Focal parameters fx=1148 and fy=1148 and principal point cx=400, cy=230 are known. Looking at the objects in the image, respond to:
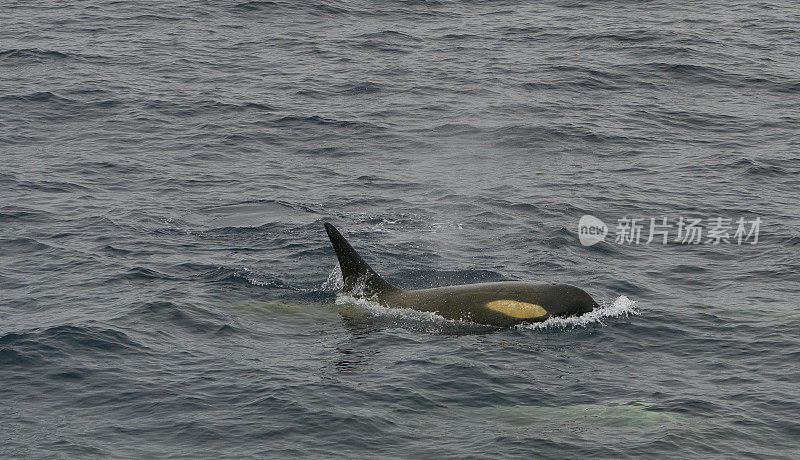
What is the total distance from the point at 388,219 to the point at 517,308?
7.71 meters

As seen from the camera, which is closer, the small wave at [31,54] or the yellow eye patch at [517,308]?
the yellow eye patch at [517,308]

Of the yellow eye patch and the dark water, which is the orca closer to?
the yellow eye patch

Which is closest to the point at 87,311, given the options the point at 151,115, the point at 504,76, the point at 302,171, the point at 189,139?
the point at 302,171

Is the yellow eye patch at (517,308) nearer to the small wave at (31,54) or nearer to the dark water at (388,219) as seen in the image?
the dark water at (388,219)

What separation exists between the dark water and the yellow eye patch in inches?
11.6

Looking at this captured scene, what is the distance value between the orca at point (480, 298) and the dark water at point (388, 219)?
27cm

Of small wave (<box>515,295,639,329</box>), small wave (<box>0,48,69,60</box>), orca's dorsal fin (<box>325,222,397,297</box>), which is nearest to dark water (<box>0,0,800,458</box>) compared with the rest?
small wave (<box>515,295,639,329</box>)

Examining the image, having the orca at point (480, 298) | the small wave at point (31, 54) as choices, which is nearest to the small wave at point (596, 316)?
the orca at point (480, 298)

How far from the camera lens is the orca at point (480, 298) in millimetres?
20594

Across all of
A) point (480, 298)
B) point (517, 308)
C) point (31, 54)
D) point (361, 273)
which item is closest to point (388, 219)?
point (361, 273)

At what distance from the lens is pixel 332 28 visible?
4703 cm

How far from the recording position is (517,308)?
20.6m

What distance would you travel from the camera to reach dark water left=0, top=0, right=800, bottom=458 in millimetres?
17609

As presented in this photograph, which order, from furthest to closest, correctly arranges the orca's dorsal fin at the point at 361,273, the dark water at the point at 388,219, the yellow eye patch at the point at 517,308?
the orca's dorsal fin at the point at 361,273 → the yellow eye patch at the point at 517,308 → the dark water at the point at 388,219
